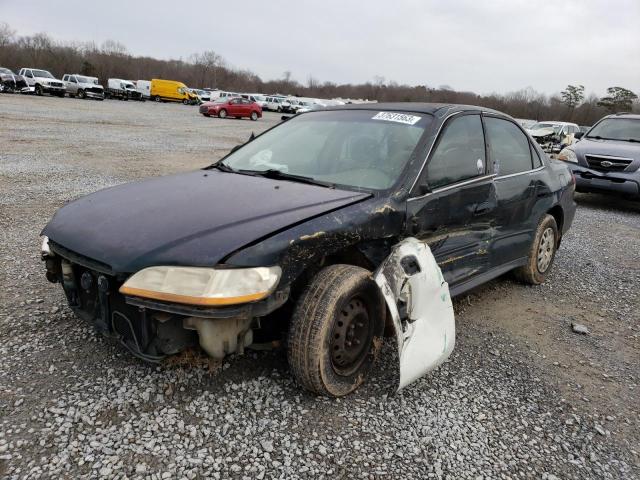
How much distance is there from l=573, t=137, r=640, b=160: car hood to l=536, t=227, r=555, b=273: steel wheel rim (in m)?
4.78

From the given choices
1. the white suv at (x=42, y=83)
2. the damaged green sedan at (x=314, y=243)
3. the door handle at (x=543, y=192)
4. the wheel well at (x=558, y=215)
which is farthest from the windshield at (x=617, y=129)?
the white suv at (x=42, y=83)

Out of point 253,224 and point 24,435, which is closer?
point 24,435

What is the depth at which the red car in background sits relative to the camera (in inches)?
1176

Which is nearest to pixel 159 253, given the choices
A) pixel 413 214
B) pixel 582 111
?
pixel 413 214

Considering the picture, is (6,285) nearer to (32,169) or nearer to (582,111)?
(32,169)

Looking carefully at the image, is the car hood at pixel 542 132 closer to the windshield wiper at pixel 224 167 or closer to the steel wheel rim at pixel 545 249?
the steel wheel rim at pixel 545 249

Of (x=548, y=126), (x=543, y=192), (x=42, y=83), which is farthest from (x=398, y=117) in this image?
(x=42, y=83)

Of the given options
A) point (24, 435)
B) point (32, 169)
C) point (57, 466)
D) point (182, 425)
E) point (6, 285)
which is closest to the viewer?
point (57, 466)

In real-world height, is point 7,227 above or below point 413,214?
below

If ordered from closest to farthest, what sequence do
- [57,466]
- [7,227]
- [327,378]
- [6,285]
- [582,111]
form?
[57,466], [327,378], [6,285], [7,227], [582,111]

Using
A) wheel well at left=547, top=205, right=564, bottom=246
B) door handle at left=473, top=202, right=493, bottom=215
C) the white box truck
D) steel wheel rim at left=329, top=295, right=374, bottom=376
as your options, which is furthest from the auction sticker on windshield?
the white box truck

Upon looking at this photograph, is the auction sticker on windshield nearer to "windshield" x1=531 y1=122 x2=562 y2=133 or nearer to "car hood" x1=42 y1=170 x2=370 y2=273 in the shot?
"car hood" x1=42 y1=170 x2=370 y2=273

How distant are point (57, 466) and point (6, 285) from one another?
2191 millimetres

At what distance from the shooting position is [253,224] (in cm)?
229
